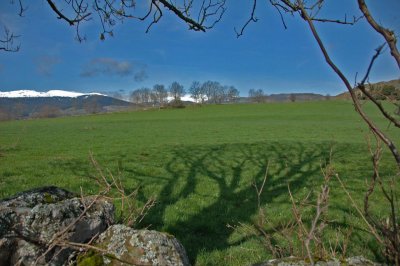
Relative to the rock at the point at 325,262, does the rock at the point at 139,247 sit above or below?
below

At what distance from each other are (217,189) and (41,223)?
7.21 meters

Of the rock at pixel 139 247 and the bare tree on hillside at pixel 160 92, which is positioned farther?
the bare tree on hillside at pixel 160 92

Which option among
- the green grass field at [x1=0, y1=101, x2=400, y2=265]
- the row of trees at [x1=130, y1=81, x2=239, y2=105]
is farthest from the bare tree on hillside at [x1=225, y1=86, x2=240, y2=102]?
the green grass field at [x1=0, y1=101, x2=400, y2=265]

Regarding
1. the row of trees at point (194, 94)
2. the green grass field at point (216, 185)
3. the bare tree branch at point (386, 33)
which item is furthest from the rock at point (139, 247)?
the row of trees at point (194, 94)

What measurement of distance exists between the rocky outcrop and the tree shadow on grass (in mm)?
2271

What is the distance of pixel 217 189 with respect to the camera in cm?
1045

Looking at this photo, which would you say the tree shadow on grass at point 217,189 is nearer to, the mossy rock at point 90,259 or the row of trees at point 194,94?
the mossy rock at point 90,259

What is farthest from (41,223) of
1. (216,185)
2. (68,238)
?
(216,185)

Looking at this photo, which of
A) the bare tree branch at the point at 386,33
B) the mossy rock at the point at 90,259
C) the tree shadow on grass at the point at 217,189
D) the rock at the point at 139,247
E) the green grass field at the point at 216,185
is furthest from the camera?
the tree shadow on grass at the point at 217,189

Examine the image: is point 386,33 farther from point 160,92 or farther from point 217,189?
point 160,92

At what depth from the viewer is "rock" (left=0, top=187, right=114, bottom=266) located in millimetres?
3318

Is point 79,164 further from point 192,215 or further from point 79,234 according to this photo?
point 79,234

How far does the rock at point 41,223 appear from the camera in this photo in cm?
332

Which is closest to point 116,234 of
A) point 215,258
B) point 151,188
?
point 215,258
